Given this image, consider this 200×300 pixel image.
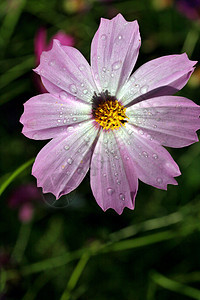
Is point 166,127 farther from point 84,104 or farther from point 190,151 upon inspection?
point 190,151

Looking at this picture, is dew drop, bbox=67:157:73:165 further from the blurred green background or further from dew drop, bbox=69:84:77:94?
the blurred green background

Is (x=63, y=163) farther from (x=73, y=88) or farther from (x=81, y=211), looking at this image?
(x=81, y=211)

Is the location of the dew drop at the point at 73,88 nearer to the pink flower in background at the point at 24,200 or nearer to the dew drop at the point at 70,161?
the dew drop at the point at 70,161

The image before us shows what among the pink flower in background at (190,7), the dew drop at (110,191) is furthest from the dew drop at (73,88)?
the pink flower in background at (190,7)

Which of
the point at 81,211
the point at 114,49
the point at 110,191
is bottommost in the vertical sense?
the point at 81,211

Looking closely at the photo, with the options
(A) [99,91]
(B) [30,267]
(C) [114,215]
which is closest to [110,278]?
(C) [114,215]

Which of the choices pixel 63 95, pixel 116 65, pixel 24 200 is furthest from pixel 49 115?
pixel 24 200
